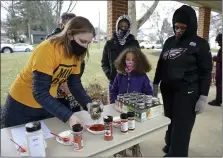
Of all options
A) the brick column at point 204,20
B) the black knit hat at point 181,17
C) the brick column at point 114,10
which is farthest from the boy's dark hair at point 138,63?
the brick column at point 204,20

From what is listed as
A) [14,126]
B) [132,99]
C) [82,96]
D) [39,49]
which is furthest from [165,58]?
[14,126]

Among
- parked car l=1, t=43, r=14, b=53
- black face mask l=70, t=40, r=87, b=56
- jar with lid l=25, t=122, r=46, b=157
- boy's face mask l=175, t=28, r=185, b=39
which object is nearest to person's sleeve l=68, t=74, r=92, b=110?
black face mask l=70, t=40, r=87, b=56

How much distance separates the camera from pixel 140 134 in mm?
1133

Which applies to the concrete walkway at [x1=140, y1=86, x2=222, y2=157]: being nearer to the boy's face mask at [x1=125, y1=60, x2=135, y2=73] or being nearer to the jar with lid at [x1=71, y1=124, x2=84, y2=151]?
the boy's face mask at [x1=125, y1=60, x2=135, y2=73]

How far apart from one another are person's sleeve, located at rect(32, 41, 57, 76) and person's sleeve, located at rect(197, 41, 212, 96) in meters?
1.21

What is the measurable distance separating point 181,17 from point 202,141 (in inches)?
66.9

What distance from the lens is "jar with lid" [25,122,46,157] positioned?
2.62 ft

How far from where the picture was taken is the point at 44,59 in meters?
1.04

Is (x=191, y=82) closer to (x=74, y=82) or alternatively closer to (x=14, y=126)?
(x=74, y=82)

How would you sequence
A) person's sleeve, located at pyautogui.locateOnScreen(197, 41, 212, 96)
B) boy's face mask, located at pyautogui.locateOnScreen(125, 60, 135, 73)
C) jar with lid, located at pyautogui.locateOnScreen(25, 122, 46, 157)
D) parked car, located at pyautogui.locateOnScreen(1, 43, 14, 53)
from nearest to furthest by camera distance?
1. jar with lid, located at pyautogui.locateOnScreen(25, 122, 46, 157)
2. person's sleeve, located at pyautogui.locateOnScreen(197, 41, 212, 96)
3. boy's face mask, located at pyautogui.locateOnScreen(125, 60, 135, 73)
4. parked car, located at pyautogui.locateOnScreen(1, 43, 14, 53)

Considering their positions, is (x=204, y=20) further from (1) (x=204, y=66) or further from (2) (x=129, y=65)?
(2) (x=129, y=65)

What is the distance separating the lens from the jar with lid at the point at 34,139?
0.80 meters

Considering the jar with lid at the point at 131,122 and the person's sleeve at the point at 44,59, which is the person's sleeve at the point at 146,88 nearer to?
the jar with lid at the point at 131,122

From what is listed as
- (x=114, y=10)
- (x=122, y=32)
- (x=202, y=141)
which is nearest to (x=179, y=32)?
(x=122, y=32)
